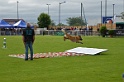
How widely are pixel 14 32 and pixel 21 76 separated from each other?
61730 millimetres

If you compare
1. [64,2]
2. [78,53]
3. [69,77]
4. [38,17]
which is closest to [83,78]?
[69,77]

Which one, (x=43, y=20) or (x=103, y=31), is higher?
(x=43, y=20)

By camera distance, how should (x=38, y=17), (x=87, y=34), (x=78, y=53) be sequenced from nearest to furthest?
(x=78, y=53), (x=87, y=34), (x=38, y=17)

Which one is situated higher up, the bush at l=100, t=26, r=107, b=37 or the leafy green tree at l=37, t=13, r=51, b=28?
the leafy green tree at l=37, t=13, r=51, b=28

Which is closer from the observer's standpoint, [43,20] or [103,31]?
[103,31]

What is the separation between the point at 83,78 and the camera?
1223 cm

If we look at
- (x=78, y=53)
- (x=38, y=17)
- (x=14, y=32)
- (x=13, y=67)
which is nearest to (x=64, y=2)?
(x=38, y=17)

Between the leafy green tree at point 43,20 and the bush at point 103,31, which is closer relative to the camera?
the bush at point 103,31

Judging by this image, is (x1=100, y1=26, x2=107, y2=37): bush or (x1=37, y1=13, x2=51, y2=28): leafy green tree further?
(x1=37, y1=13, x2=51, y2=28): leafy green tree

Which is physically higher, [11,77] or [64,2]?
[64,2]

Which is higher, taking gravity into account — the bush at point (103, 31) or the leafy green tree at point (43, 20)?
the leafy green tree at point (43, 20)

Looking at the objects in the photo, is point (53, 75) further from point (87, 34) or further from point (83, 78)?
point (87, 34)

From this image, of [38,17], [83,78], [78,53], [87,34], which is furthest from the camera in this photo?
[38,17]

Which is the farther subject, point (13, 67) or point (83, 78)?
point (13, 67)
